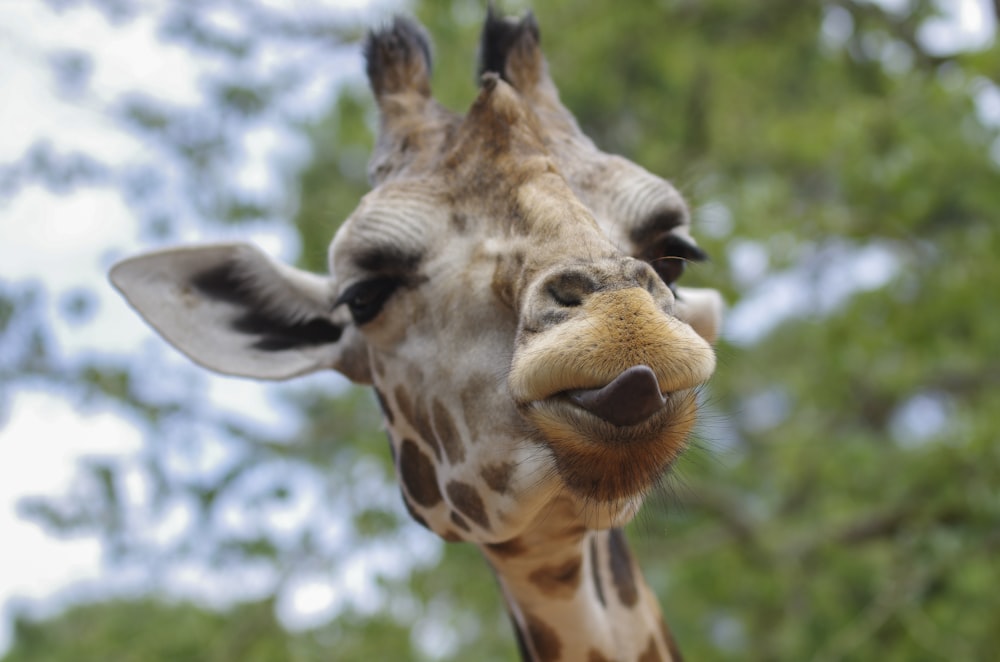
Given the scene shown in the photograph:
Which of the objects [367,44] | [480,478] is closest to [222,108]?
[367,44]

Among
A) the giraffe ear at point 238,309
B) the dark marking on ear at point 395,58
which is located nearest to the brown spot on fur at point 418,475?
the giraffe ear at point 238,309

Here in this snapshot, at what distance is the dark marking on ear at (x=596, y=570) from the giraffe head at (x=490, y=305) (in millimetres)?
476

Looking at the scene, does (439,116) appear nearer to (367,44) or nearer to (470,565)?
(367,44)

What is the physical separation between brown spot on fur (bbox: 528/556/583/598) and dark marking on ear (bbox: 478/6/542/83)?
5.26 feet

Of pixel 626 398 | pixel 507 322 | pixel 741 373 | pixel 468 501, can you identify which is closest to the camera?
pixel 626 398

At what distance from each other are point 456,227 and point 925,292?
588cm

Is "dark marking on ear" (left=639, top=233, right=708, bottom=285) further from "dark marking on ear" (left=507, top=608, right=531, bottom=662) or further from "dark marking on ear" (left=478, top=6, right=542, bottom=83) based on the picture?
"dark marking on ear" (left=507, top=608, right=531, bottom=662)

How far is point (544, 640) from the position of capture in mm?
2887

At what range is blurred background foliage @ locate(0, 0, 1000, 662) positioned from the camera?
22.6 feet

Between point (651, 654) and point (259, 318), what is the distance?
1.69 metres

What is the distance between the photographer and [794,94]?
13.6m

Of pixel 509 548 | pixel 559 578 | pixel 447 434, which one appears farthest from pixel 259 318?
pixel 559 578

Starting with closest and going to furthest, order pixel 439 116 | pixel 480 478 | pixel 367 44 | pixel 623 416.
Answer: pixel 623 416 → pixel 480 478 → pixel 439 116 → pixel 367 44

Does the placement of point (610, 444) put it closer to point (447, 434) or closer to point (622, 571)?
point (447, 434)
